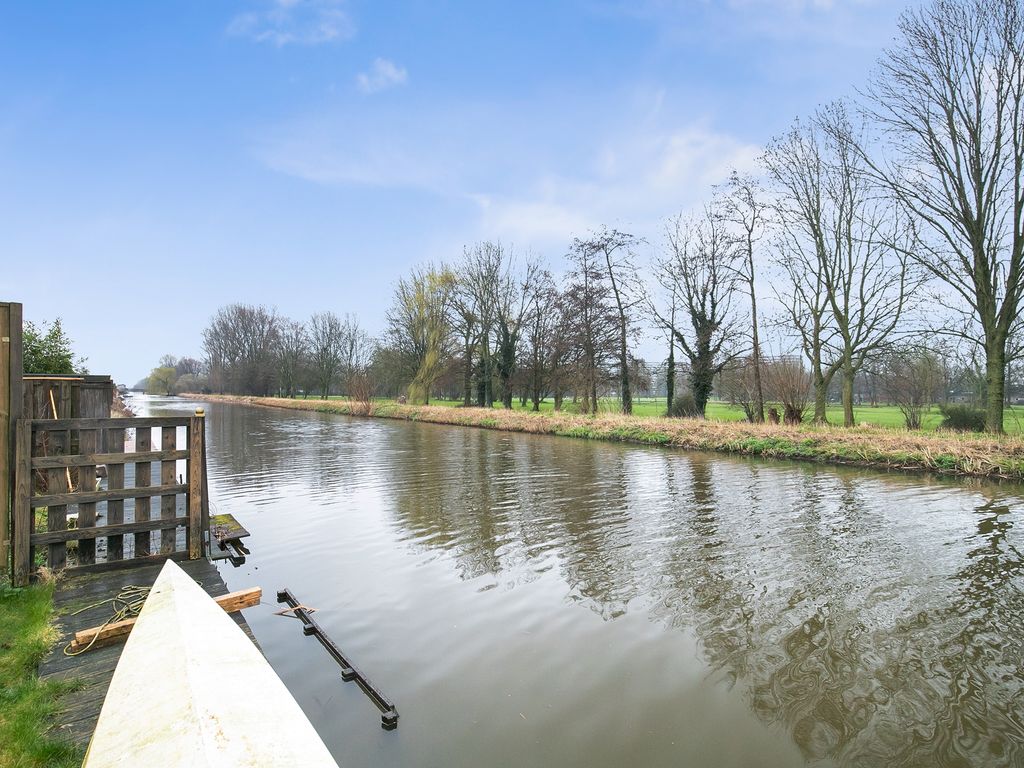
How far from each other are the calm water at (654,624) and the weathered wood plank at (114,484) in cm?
110

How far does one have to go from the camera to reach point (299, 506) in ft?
29.8

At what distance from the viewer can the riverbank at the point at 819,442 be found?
11.9 metres

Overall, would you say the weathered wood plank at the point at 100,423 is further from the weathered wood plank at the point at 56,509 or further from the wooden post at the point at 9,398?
the weathered wood plank at the point at 56,509

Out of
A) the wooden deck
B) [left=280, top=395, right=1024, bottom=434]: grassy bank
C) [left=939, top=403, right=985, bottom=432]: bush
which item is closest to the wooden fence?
the wooden deck

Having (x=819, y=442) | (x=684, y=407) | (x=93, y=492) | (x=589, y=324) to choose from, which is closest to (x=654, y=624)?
(x=93, y=492)

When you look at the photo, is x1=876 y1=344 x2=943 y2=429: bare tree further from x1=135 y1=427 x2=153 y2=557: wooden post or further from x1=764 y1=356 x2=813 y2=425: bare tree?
x1=135 y1=427 x2=153 y2=557: wooden post

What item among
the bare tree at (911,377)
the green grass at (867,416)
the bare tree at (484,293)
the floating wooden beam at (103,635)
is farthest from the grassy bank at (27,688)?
the bare tree at (484,293)

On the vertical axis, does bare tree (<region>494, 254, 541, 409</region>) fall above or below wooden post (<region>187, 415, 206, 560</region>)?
above

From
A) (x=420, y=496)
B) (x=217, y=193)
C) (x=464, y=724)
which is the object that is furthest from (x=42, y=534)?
(x=217, y=193)

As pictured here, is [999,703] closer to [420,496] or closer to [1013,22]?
[420,496]

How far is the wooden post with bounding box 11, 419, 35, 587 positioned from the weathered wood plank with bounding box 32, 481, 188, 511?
0.31ft

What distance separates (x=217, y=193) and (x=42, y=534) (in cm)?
2750

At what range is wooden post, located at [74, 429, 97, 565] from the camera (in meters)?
4.85

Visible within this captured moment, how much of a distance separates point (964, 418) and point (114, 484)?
79.2 feet
